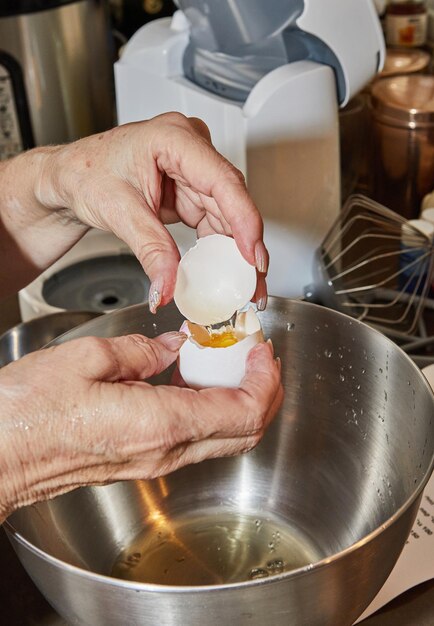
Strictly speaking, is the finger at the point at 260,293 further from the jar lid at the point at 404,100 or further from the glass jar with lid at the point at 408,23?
the glass jar with lid at the point at 408,23

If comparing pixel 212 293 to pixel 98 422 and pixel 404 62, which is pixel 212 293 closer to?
pixel 98 422

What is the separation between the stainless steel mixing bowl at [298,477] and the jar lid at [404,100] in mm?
408

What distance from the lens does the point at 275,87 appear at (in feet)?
2.71

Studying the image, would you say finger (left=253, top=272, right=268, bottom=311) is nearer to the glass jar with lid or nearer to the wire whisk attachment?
the wire whisk attachment

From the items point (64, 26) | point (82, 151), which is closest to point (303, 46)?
point (82, 151)

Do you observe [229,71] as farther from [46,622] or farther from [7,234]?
[46,622]

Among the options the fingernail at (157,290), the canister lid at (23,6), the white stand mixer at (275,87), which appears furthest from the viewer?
the canister lid at (23,6)

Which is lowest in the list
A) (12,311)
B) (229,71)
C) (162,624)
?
(12,311)

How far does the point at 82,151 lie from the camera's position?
2.27 ft

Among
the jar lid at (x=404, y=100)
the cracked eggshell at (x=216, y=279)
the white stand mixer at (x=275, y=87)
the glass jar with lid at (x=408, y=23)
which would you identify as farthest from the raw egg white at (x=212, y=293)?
the glass jar with lid at (x=408, y=23)

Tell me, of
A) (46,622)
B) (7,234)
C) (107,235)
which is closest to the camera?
(46,622)

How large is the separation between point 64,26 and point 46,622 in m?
0.80

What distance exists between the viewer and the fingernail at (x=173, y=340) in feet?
1.87

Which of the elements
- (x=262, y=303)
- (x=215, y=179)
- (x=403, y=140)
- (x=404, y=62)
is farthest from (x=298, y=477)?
(x=404, y=62)
